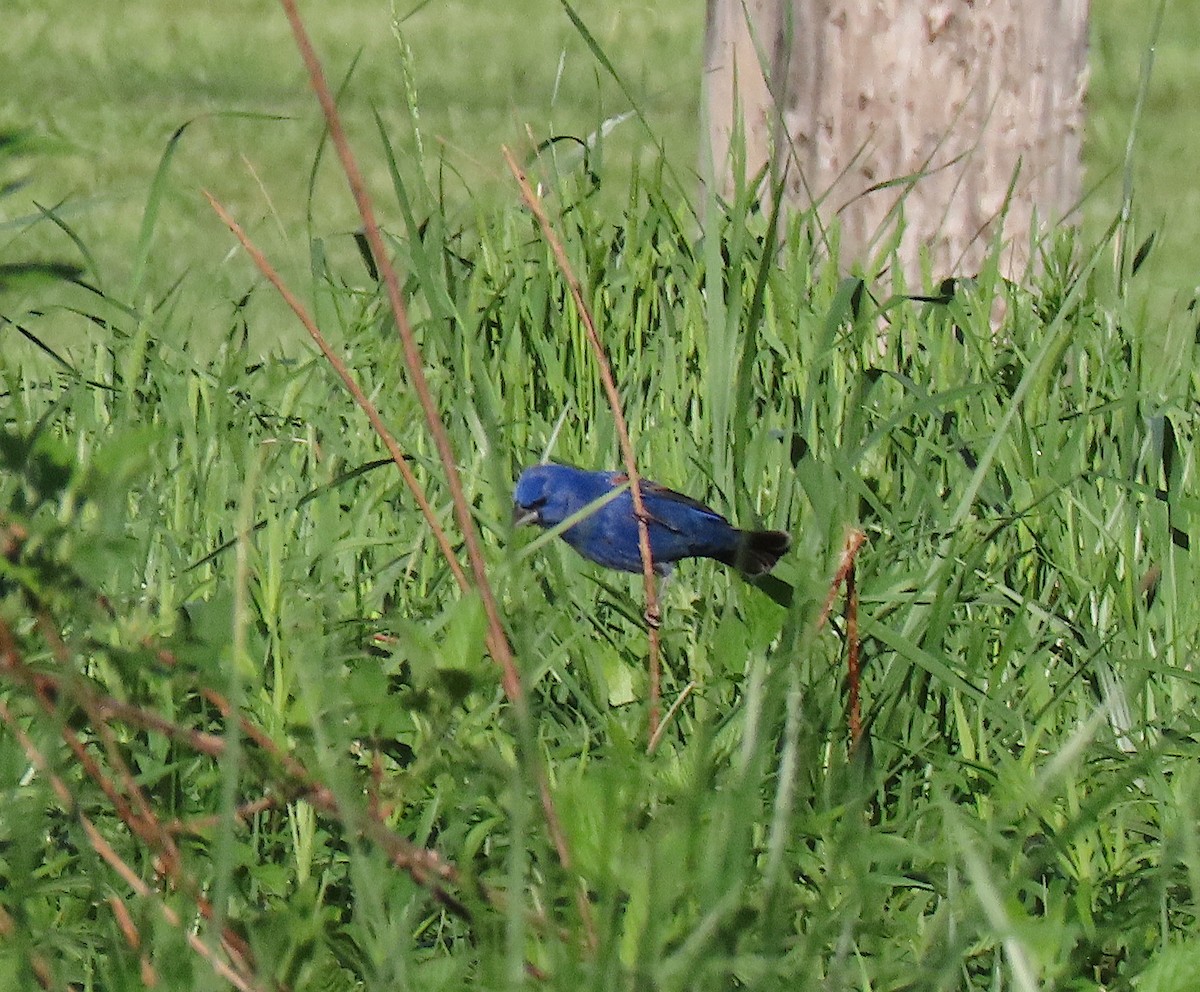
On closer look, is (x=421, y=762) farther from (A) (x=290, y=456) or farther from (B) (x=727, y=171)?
(B) (x=727, y=171)

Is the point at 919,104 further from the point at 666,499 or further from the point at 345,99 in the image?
the point at 345,99

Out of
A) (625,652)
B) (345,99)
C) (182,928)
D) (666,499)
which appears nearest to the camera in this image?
(182,928)

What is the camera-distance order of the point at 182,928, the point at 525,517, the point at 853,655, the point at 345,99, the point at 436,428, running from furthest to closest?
the point at 345,99
the point at 525,517
the point at 853,655
the point at 436,428
the point at 182,928

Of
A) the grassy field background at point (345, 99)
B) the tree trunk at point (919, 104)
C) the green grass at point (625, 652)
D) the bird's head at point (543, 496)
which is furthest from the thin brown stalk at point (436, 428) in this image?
the grassy field background at point (345, 99)

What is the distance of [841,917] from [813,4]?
266cm

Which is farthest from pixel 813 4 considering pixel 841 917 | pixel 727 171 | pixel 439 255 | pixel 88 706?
pixel 88 706

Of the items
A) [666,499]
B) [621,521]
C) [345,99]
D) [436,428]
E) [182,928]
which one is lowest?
[345,99]

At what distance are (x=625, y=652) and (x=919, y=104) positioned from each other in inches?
80.9

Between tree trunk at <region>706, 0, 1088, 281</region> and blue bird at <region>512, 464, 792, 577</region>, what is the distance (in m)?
1.33

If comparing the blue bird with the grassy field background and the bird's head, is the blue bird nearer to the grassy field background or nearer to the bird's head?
the bird's head

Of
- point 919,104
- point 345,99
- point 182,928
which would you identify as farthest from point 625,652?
point 345,99

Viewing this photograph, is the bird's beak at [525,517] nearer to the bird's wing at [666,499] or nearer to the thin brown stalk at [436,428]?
the bird's wing at [666,499]

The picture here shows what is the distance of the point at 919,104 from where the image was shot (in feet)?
12.5

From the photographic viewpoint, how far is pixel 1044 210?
4.05 metres
